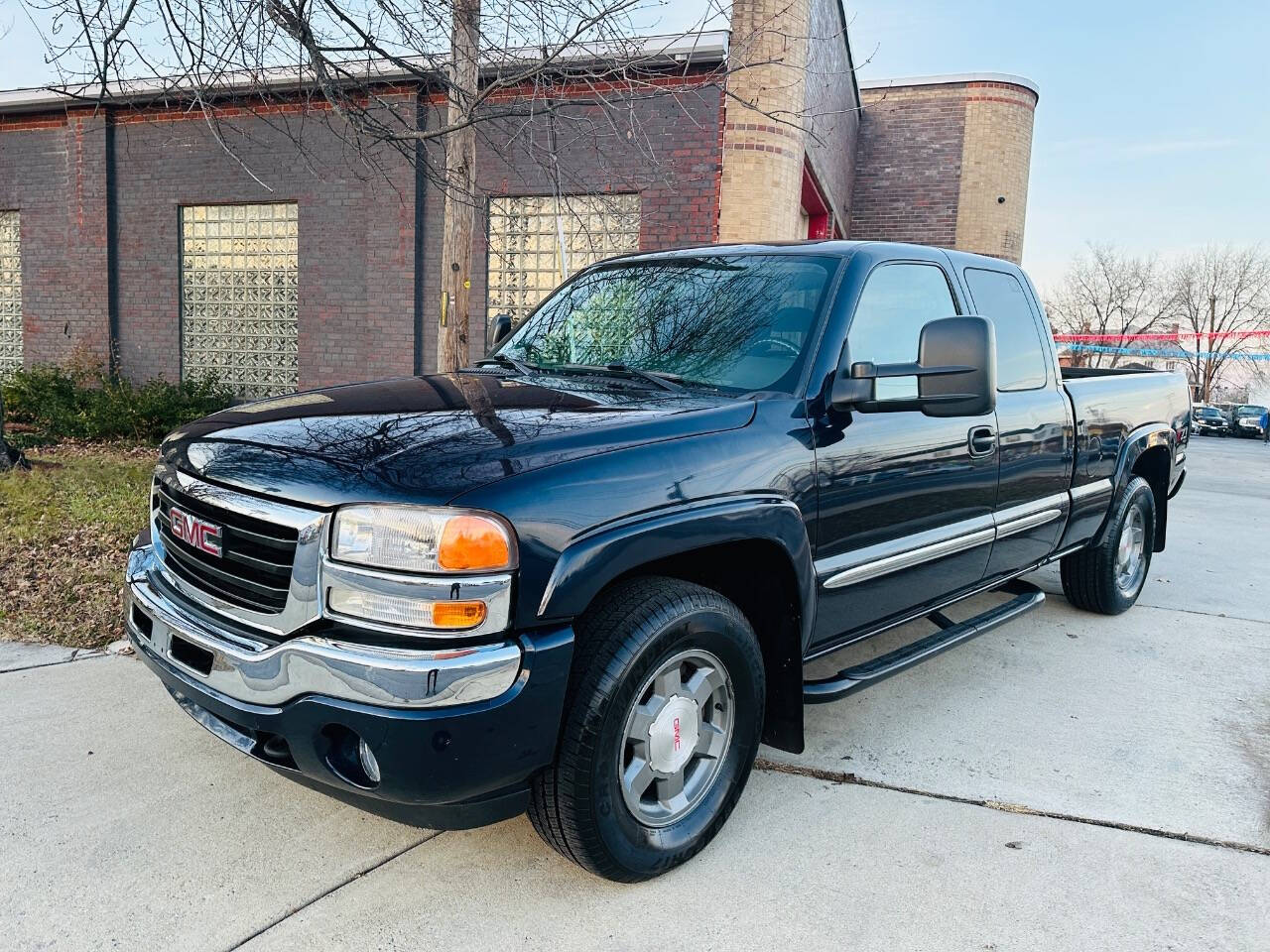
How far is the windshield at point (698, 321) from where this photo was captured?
318 centimetres

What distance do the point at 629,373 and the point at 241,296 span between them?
11.5 m

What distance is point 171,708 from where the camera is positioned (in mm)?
3705

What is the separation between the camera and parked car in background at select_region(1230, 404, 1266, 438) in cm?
3316

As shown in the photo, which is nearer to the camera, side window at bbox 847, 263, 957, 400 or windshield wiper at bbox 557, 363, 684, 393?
windshield wiper at bbox 557, 363, 684, 393

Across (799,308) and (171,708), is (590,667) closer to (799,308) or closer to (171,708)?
(799,308)

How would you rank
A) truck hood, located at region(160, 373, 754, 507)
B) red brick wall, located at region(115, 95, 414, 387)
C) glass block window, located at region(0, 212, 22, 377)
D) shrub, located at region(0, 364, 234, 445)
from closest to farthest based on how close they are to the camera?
truck hood, located at region(160, 373, 754, 507) < shrub, located at region(0, 364, 234, 445) < red brick wall, located at region(115, 95, 414, 387) < glass block window, located at region(0, 212, 22, 377)

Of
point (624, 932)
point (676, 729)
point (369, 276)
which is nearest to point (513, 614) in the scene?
point (676, 729)

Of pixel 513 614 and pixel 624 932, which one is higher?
pixel 513 614

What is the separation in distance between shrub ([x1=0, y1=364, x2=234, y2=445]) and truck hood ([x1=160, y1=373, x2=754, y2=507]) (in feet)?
32.2

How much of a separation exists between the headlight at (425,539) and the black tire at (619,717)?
37 centimetres

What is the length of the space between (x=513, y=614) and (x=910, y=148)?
67.2ft

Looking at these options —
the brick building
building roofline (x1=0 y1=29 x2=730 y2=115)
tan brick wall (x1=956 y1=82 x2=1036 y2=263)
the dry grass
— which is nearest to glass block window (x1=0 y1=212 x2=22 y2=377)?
the brick building

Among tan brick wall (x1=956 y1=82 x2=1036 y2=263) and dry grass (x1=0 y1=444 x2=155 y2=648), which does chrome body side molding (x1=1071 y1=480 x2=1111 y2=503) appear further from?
tan brick wall (x1=956 y1=82 x2=1036 y2=263)

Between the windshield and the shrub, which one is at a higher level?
the windshield
